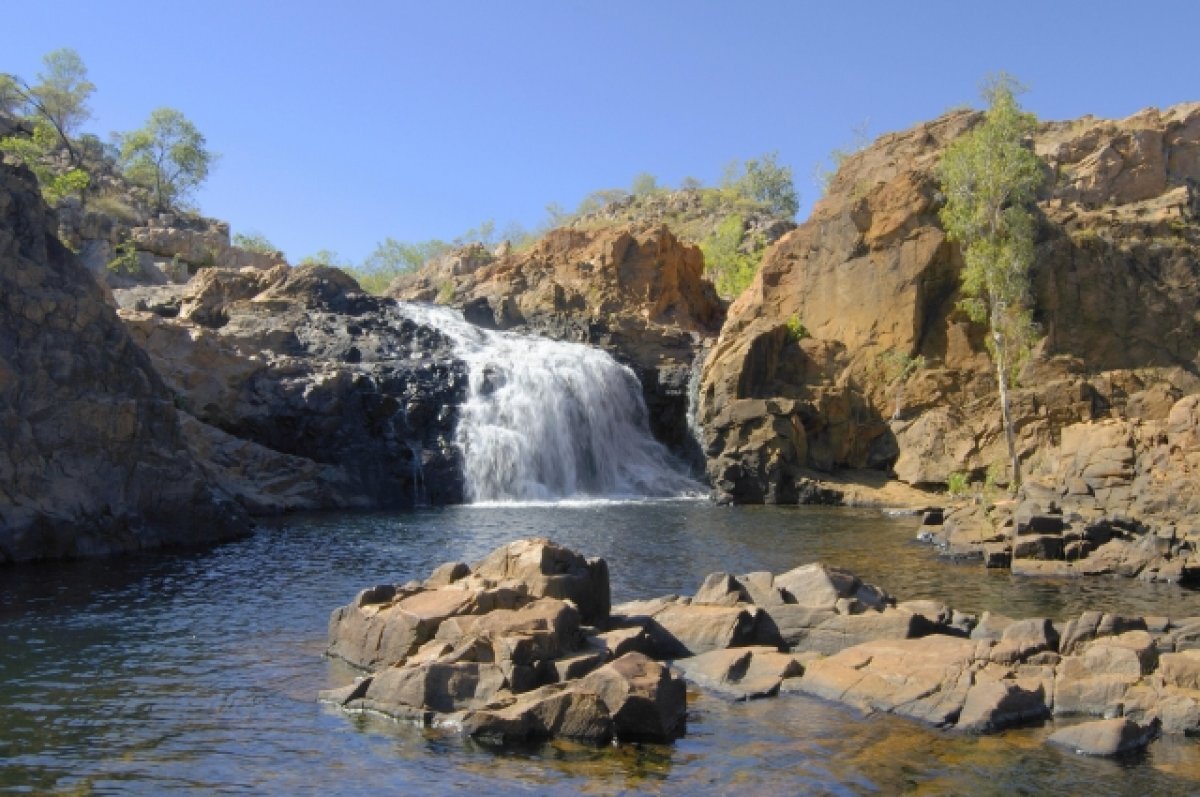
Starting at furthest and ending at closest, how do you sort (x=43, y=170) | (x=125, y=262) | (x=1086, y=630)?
(x=43, y=170) < (x=125, y=262) < (x=1086, y=630)

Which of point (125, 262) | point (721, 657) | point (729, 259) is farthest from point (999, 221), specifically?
point (729, 259)

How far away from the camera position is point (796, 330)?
46.8m

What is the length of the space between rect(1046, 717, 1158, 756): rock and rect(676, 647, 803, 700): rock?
3.67m

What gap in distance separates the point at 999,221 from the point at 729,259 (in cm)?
4737

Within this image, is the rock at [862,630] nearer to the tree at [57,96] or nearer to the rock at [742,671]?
the rock at [742,671]

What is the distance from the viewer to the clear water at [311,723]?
11.6 meters

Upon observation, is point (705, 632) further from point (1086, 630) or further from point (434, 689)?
point (1086, 630)

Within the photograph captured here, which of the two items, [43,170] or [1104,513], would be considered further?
[43,170]

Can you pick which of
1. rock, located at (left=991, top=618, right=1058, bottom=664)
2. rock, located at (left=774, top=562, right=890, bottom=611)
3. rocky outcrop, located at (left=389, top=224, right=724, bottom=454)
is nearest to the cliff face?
rocky outcrop, located at (left=389, top=224, right=724, bottom=454)

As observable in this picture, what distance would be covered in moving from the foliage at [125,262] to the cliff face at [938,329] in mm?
33331

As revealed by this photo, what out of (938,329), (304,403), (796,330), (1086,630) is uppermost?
(796,330)

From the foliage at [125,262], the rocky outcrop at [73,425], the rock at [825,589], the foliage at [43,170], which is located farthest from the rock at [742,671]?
the foliage at [125,262]

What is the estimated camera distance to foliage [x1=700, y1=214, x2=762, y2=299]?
3130 inches

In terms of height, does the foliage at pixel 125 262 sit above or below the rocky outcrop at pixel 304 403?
above
